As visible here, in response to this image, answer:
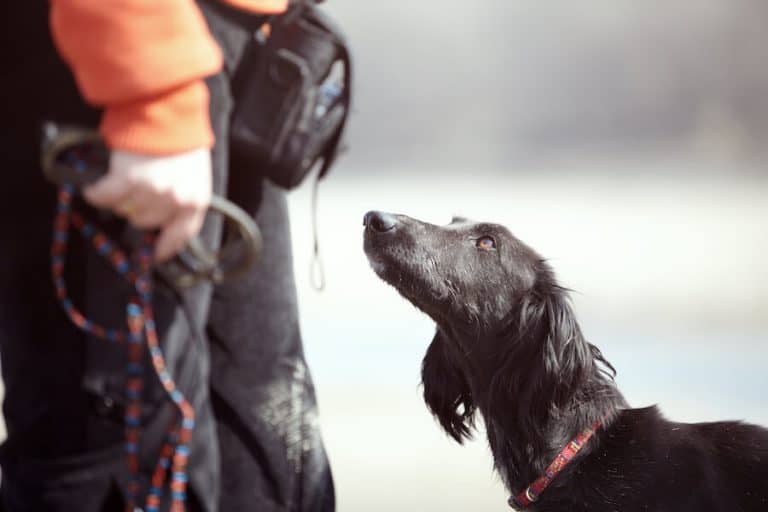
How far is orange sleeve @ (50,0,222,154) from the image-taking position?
4.33ft

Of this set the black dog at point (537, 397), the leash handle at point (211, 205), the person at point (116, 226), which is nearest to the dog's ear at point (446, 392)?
the black dog at point (537, 397)

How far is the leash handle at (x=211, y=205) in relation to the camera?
1372mm

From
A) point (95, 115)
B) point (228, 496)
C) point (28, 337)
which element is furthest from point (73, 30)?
point (228, 496)

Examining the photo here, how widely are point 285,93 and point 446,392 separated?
167cm

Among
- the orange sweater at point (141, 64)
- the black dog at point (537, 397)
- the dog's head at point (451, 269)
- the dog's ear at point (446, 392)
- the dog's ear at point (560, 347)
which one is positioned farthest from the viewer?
the dog's ear at point (446, 392)

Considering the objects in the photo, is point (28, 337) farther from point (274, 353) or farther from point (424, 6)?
point (424, 6)

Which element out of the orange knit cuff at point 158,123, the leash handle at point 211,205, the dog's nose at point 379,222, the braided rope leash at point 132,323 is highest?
the orange knit cuff at point 158,123

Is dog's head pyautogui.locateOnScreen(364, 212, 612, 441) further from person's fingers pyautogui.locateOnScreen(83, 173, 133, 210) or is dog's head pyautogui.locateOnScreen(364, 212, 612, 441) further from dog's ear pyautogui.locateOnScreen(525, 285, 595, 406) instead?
person's fingers pyautogui.locateOnScreen(83, 173, 133, 210)

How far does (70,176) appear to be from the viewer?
1398 mm

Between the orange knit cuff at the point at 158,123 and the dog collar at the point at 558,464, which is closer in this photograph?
the orange knit cuff at the point at 158,123

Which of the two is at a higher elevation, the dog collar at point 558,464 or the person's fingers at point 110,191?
the person's fingers at point 110,191

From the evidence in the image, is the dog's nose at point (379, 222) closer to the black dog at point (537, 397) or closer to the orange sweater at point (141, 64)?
the black dog at point (537, 397)

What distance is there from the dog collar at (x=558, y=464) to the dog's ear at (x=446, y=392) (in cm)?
41

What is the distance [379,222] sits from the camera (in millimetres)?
2924
